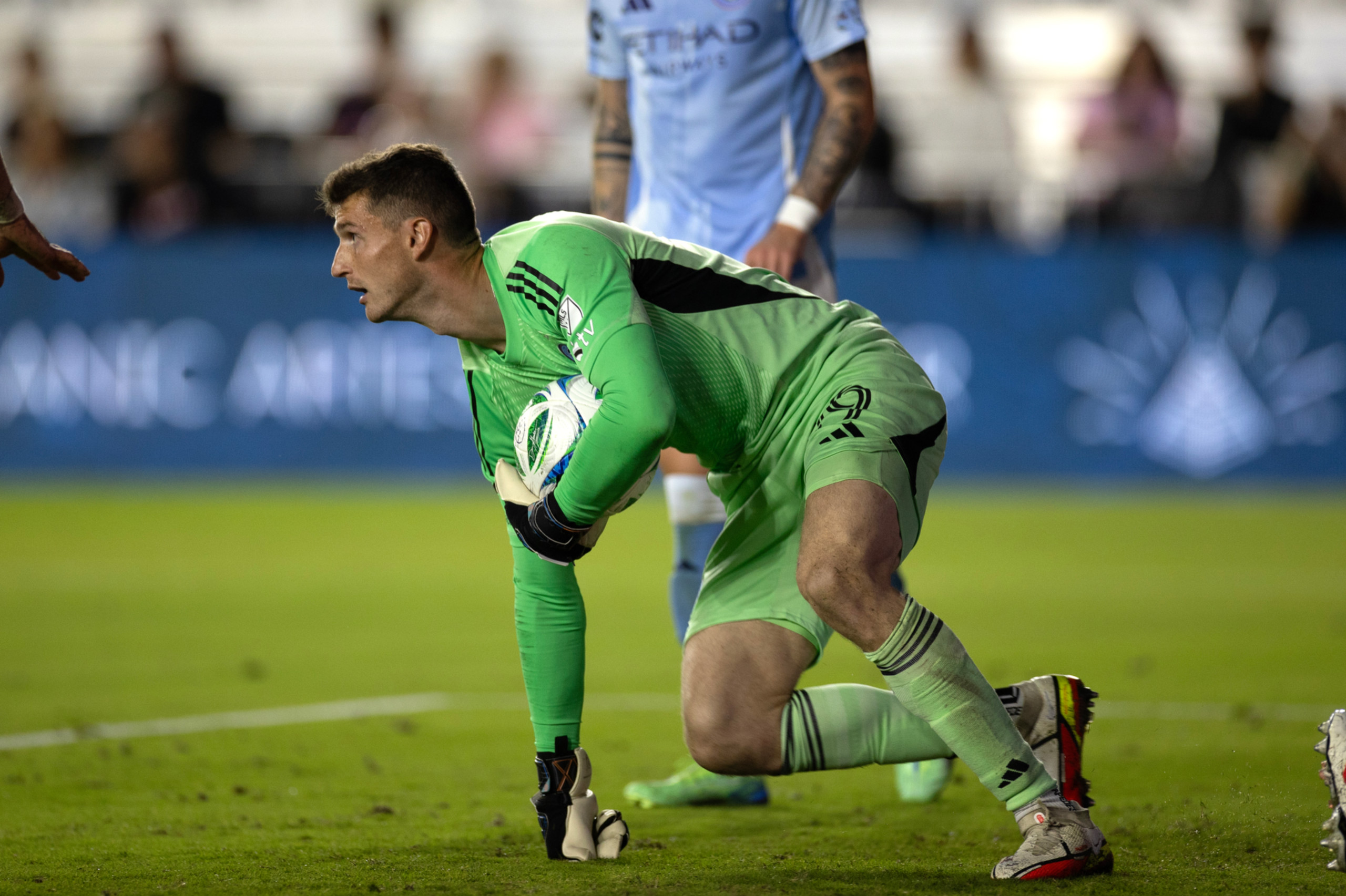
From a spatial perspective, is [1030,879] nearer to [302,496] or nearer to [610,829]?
[610,829]

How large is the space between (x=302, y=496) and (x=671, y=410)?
431 inches

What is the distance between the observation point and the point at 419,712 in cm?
645

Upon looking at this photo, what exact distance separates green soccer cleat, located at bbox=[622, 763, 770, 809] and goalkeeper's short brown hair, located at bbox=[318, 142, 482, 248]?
190 cm

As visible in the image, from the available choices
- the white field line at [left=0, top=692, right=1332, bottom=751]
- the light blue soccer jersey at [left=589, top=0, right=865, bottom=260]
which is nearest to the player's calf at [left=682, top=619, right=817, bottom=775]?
the light blue soccer jersey at [left=589, top=0, right=865, bottom=260]

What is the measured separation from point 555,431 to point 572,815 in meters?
0.98

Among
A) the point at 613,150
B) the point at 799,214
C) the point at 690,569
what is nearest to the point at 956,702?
the point at 690,569

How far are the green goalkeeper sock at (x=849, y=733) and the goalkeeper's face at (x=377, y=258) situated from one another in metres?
1.37

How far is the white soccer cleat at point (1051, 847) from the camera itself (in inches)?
149

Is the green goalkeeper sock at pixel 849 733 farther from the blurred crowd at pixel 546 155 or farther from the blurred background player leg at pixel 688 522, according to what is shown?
the blurred crowd at pixel 546 155

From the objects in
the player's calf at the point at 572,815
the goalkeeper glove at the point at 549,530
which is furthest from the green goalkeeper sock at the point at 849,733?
the goalkeeper glove at the point at 549,530

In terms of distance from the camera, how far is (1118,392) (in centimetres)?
1368

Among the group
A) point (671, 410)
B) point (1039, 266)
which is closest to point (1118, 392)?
point (1039, 266)

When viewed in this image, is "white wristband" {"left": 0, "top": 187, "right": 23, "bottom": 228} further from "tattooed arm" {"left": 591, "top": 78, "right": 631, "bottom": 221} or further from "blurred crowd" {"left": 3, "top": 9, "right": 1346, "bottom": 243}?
"blurred crowd" {"left": 3, "top": 9, "right": 1346, "bottom": 243}

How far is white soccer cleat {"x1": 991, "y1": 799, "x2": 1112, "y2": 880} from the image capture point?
3.79 meters
